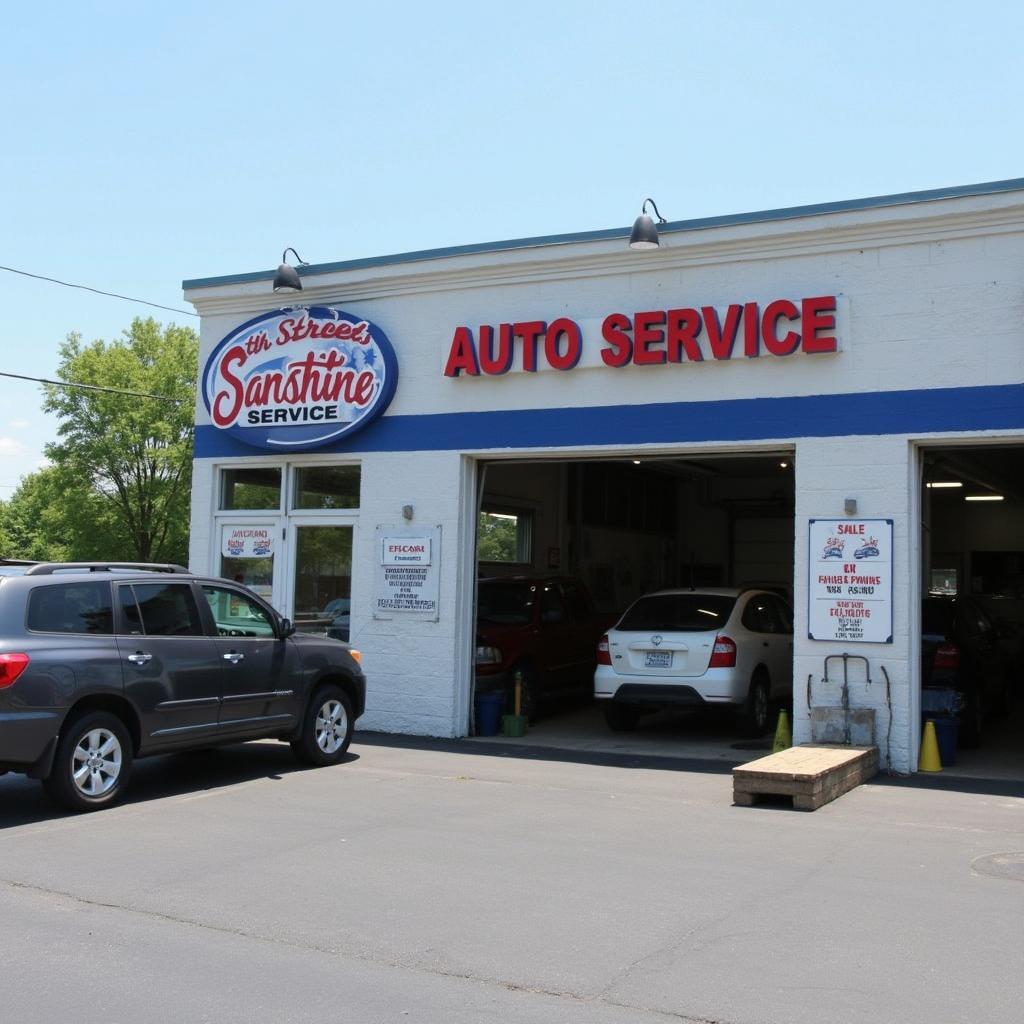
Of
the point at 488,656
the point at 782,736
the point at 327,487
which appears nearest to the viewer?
the point at 782,736

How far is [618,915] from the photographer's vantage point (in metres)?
6.32

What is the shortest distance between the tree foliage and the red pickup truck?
3800cm

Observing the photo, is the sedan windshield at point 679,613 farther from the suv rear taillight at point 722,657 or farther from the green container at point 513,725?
the green container at point 513,725

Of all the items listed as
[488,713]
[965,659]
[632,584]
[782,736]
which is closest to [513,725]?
[488,713]

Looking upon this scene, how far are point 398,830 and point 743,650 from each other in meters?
5.90

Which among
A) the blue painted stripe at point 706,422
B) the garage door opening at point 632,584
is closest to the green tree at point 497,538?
the garage door opening at point 632,584

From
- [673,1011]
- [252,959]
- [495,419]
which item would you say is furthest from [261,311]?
[673,1011]

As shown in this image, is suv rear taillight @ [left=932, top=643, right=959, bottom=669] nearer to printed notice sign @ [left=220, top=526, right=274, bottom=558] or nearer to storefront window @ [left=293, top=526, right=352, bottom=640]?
storefront window @ [left=293, top=526, right=352, bottom=640]

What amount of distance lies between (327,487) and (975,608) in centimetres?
858

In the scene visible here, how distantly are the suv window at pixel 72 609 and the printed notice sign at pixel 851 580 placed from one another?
6.66 meters

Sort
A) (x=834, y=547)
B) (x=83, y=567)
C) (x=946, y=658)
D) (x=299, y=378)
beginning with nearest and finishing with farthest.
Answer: (x=83, y=567) → (x=834, y=547) → (x=946, y=658) → (x=299, y=378)

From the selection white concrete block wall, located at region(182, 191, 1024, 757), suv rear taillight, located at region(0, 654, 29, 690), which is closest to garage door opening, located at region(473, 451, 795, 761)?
white concrete block wall, located at region(182, 191, 1024, 757)

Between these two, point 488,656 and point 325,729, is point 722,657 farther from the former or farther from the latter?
point 325,729

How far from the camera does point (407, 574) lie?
1396 cm
